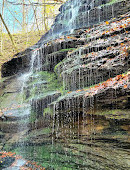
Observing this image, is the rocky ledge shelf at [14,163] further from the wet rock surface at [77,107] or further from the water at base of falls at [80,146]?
the water at base of falls at [80,146]

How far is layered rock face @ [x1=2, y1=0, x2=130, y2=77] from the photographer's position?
8.95 m

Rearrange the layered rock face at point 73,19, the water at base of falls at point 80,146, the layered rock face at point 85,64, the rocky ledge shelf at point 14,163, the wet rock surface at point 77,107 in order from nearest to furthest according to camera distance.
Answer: the water at base of falls at point 80,146, the wet rock surface at point 77,107, the layered rock face at point 85,64, the rocky ledge shelf at point 14,163, the layered rock face at point 73,19

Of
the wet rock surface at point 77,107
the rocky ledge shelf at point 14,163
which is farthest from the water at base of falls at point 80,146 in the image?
the rocky ledge shelf at point 14,163

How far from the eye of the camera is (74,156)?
4742 millimetres

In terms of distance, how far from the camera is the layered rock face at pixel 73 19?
8945 millimetres

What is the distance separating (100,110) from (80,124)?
104 centimetres

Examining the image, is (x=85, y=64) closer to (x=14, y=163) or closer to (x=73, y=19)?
(x=14, y=163)

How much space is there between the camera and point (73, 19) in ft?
38.0

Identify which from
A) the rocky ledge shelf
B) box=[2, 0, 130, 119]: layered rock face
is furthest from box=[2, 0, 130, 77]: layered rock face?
the rocky ledge shelf

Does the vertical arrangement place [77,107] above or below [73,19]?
below

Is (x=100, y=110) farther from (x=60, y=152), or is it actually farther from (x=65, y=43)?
(x=65, y=43)

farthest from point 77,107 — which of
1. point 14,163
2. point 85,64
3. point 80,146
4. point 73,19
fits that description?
point 73,19

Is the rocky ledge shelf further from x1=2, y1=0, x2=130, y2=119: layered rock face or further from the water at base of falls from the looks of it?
x1=2, y1=0, x2=130, y2=119: layered rock face

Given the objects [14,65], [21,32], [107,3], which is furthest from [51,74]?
[21,32]
